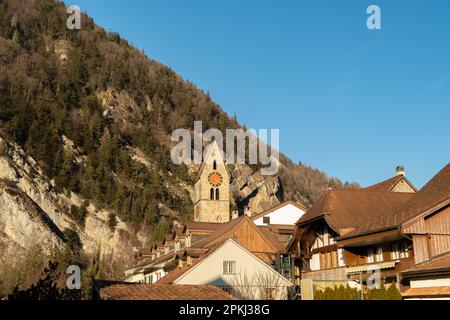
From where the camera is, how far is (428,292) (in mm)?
20875

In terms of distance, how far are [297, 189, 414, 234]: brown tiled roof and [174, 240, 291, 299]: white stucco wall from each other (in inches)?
167

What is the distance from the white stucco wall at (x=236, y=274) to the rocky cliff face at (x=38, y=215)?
3795 cm

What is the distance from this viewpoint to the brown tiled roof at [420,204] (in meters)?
27.2

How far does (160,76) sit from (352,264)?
136345mm

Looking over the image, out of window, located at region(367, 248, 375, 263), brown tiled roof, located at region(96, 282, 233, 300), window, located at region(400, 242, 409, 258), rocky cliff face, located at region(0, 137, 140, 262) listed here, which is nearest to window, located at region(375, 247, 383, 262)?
window, located at region(367, 248, 375, 263)

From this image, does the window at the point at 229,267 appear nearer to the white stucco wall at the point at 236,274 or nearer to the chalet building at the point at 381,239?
the white stucco wall at the point at 236,274

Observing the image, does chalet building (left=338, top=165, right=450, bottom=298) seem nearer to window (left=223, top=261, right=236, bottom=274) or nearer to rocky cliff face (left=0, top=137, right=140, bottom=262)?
window (left=223, top=261, right=236, bottom=274)

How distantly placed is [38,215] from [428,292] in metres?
60.4

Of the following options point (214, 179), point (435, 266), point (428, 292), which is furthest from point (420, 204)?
point (214, 179)

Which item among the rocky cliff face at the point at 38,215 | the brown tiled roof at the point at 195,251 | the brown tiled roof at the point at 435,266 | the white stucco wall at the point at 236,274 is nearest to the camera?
the brown tiled roof at the point at 435,266

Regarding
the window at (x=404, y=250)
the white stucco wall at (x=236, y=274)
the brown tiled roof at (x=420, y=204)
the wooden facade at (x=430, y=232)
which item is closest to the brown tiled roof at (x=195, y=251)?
the white stucco wall at (x=236, y=274)

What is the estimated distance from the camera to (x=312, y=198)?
547 feet

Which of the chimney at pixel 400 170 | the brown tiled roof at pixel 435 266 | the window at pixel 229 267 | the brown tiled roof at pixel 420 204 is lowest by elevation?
the brown tiled roof at pixel 435 266

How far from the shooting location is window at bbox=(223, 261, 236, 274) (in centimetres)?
3731
